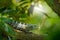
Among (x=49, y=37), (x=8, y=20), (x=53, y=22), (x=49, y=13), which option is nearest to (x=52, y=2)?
(x=49, y=13)

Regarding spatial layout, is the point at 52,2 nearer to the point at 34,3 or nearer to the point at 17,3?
the point at 34,3

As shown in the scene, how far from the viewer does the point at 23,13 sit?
1.45 metres

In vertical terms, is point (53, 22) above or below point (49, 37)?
above

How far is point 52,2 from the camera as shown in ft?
4.71

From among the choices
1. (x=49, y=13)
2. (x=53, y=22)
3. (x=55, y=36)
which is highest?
(x=49, y=13)

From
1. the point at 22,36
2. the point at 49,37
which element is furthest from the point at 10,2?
the point at 49,37

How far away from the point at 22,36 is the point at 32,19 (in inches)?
7.9

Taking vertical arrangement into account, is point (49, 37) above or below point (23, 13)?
below

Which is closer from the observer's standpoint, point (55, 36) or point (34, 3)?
point (55, 36)

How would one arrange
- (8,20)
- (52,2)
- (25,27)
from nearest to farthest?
(8,20), (25,27), (52,2)

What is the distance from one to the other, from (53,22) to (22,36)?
237mm

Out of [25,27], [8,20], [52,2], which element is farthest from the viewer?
[52,2]

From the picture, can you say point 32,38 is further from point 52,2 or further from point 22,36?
point 52,2

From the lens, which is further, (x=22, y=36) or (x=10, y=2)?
(x=10, y=2)
